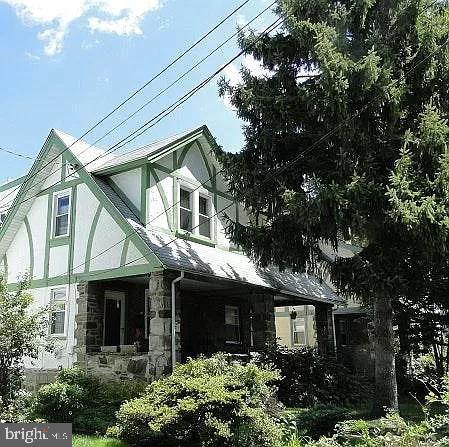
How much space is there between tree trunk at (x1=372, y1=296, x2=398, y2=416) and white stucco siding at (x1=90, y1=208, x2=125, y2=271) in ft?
20.0

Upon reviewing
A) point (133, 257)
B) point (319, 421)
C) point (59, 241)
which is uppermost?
point (59, 241)

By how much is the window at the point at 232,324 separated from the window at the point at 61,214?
6420 mm

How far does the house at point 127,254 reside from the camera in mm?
11992

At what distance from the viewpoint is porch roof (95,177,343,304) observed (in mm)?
12094

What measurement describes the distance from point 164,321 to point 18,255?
234 inches

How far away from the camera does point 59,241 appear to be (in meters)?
14.0

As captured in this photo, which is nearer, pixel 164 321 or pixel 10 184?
pixel 164 321

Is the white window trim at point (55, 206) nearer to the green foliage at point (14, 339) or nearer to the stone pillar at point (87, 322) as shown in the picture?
the stone pillar at point (87, 322)

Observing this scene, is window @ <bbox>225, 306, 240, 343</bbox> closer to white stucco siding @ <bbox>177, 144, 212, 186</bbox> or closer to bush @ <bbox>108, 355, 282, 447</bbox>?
white stucco siding @ <bbox>177, 144, 212, 186</bbox>

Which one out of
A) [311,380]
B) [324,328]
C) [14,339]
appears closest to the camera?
[14,339]

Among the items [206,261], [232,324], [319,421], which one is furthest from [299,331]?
[319,421]

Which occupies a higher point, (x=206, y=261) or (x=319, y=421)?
(x=206, y=261)

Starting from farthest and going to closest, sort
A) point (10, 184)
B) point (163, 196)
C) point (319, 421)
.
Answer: point (10, 184) → point (163, 196) → point (319, 421)

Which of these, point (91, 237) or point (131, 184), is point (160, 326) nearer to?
point (91, 237)
